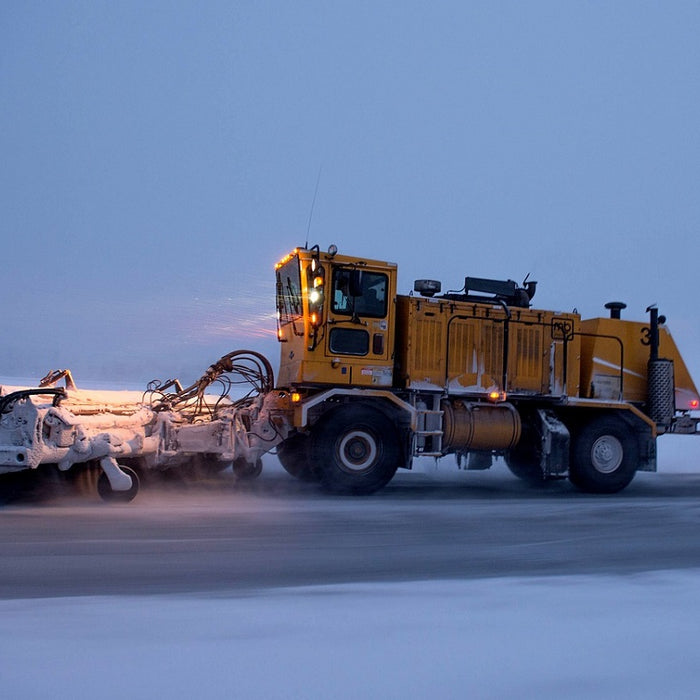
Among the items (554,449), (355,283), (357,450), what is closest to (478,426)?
(554,449)

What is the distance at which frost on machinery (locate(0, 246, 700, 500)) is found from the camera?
32.9ft

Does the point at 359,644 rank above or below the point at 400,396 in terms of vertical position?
below

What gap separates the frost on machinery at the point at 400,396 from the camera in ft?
32.9

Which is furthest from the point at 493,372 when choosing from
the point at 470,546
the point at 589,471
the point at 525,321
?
the point at 470,546

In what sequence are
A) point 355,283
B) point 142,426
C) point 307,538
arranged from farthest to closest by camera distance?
point 355,283
point 142,426
point 307,538

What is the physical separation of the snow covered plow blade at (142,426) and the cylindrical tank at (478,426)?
2402 millimetres

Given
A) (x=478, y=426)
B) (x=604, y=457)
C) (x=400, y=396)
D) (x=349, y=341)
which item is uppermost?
(x=349, y=341)

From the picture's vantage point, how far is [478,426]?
1141 centimetres

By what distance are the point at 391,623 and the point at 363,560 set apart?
6.47ft

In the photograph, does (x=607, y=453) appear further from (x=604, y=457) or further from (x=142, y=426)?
(x=142, y=426)

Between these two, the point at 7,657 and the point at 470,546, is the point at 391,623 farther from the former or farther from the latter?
the point at 470,546

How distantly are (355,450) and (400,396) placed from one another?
45.1 inches

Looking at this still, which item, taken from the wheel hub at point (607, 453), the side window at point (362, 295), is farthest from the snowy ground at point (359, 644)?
the wheel hub at point (607, 453)

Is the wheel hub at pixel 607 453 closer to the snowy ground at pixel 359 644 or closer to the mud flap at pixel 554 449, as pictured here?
the mud flap at pixel 554 449
